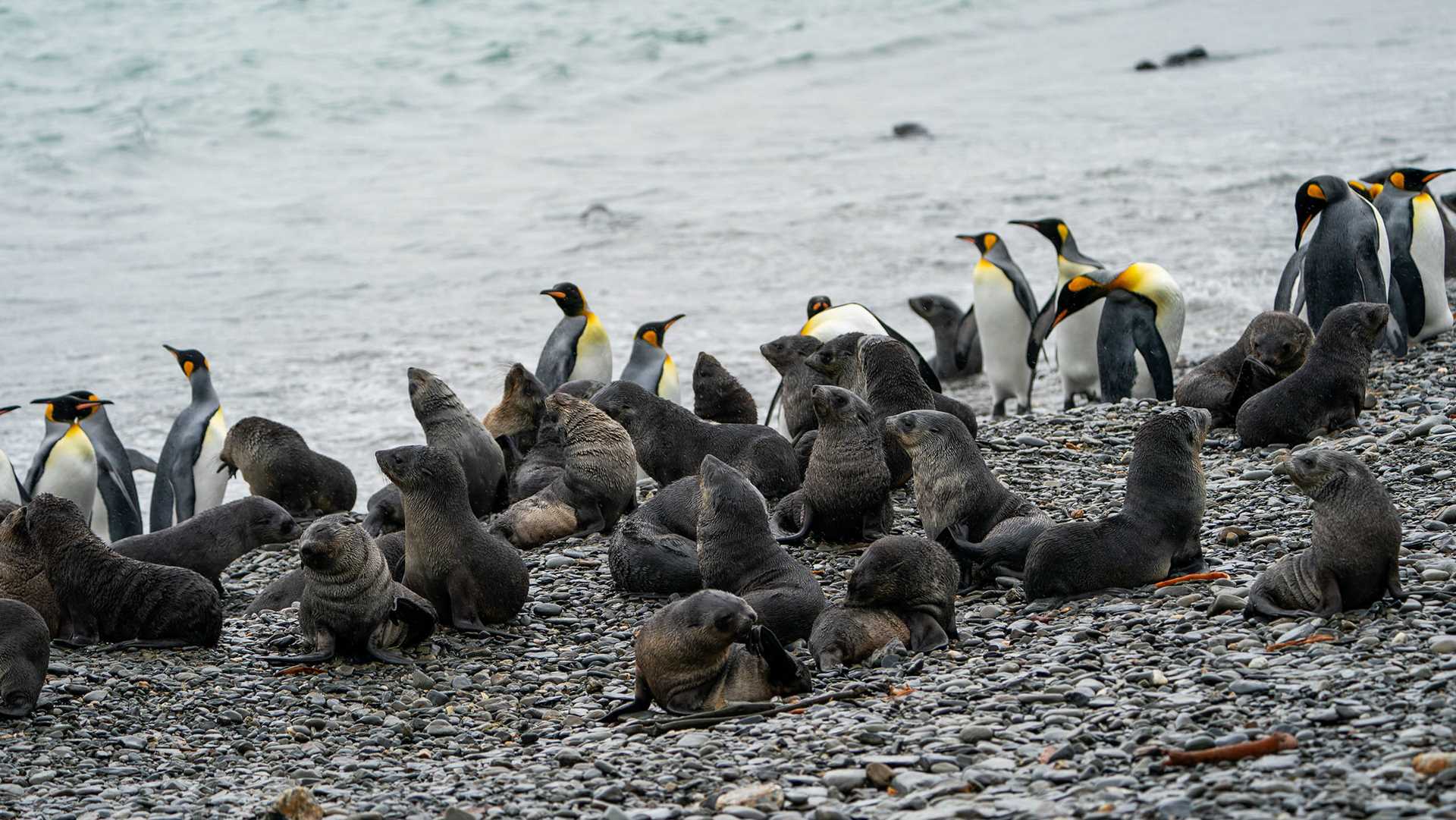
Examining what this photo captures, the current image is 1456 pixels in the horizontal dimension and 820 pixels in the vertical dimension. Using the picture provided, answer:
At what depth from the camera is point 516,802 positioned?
3951mm

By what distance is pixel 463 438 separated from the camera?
768 cm

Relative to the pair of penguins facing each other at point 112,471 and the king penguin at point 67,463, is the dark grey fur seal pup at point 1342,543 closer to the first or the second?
the pair of penguins facing each other at point 112,471

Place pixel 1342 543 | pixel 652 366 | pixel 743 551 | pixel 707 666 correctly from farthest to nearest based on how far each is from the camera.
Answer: pixel 652 366 → pixel 743 551 → pixel 707 666 → pixel 1342 543

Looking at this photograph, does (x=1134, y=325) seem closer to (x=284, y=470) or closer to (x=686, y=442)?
(x=686, y=442)

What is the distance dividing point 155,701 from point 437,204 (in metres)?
20.5

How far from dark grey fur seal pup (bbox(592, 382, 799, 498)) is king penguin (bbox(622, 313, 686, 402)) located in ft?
7.21

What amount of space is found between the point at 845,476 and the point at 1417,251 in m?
5.32

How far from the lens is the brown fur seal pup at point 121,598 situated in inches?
225


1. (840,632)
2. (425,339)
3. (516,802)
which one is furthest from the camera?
(425,339)

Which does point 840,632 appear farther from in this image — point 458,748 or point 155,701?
point 155,701

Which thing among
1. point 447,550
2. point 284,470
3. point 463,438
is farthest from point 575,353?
point 447,550

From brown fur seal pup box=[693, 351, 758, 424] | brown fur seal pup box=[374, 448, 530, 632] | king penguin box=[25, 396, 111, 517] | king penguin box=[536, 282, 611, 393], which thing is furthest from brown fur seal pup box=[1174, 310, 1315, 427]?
king penguin box=[25, 396, 111, 517]

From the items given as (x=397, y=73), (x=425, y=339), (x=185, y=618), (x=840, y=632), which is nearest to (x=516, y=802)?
(x=840, y=632)

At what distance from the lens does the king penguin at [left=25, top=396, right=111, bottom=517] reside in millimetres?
9500
